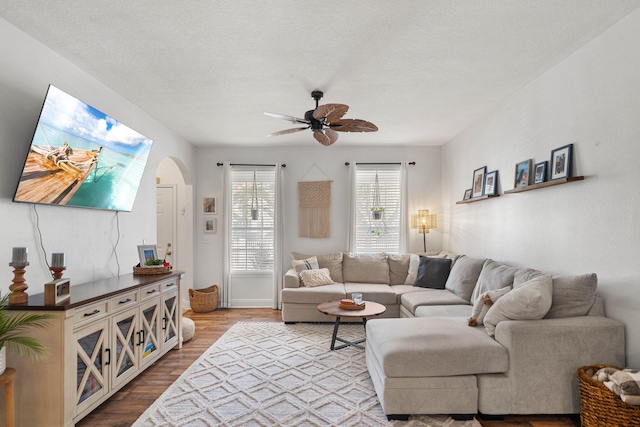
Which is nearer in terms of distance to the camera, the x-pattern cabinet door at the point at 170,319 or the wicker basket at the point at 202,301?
the x-pattern cabinet door at the point at 170,319

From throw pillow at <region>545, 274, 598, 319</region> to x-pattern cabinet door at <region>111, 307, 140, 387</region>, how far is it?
3277 millimetres

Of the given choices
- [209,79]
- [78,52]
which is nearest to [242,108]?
[209,79]

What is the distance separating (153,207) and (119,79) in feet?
5.54

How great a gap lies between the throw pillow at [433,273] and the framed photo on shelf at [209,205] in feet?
11.3

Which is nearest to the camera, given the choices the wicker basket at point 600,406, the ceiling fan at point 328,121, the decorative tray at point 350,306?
the wicker basket at point 600,406

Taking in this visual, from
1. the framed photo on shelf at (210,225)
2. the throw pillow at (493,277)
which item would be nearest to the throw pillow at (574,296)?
the throw pillow at (493,277)

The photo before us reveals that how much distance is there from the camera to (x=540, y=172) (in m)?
3.24

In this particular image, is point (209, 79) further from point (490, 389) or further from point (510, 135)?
point (490, 389)

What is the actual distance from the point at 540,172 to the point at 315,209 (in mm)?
3440

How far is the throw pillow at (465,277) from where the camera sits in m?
4.11

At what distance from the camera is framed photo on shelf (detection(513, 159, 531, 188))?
11.2ft

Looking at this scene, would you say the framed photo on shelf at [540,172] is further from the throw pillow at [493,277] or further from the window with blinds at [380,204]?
the window with blinds at [380,204]

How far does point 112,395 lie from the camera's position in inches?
112

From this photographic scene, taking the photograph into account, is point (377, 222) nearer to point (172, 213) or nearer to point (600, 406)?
point (172, 213)
